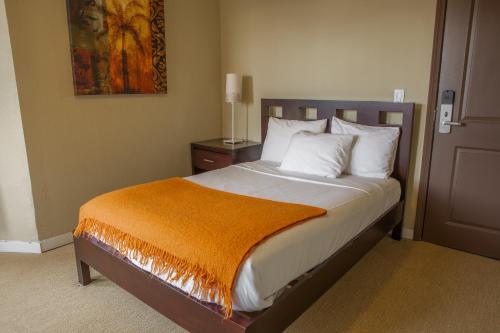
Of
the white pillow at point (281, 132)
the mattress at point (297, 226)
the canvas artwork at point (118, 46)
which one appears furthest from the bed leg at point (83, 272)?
the white pillow at point (281, 132)

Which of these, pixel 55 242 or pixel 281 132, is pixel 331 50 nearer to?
pixel 281 132

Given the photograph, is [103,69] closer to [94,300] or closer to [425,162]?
[94,300]

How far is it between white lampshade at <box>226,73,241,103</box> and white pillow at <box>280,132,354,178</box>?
0.92 m

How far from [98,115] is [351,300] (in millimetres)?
2299

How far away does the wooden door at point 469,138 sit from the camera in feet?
7.73

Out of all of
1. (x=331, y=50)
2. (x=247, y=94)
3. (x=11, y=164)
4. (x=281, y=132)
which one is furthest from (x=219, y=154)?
(x=11, y=164)

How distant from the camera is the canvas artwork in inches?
104

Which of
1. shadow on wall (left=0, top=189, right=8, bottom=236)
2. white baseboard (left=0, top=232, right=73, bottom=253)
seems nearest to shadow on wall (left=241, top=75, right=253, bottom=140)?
white baseboard (left=0, top=232, right=73, bottom=253)

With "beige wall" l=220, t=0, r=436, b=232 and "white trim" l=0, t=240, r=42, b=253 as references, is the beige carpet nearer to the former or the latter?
"white trim" l=0, t=240, r=42, b=253

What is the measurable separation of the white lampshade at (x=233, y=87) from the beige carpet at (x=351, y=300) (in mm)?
1880

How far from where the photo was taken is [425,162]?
2.69m

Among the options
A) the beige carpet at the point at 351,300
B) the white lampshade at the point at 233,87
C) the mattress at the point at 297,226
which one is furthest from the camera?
the white lampshade at the point at 233,87

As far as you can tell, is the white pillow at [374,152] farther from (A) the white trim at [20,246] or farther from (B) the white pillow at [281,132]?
(A) the white trim at [20,246]

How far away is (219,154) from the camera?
3.34 metres
